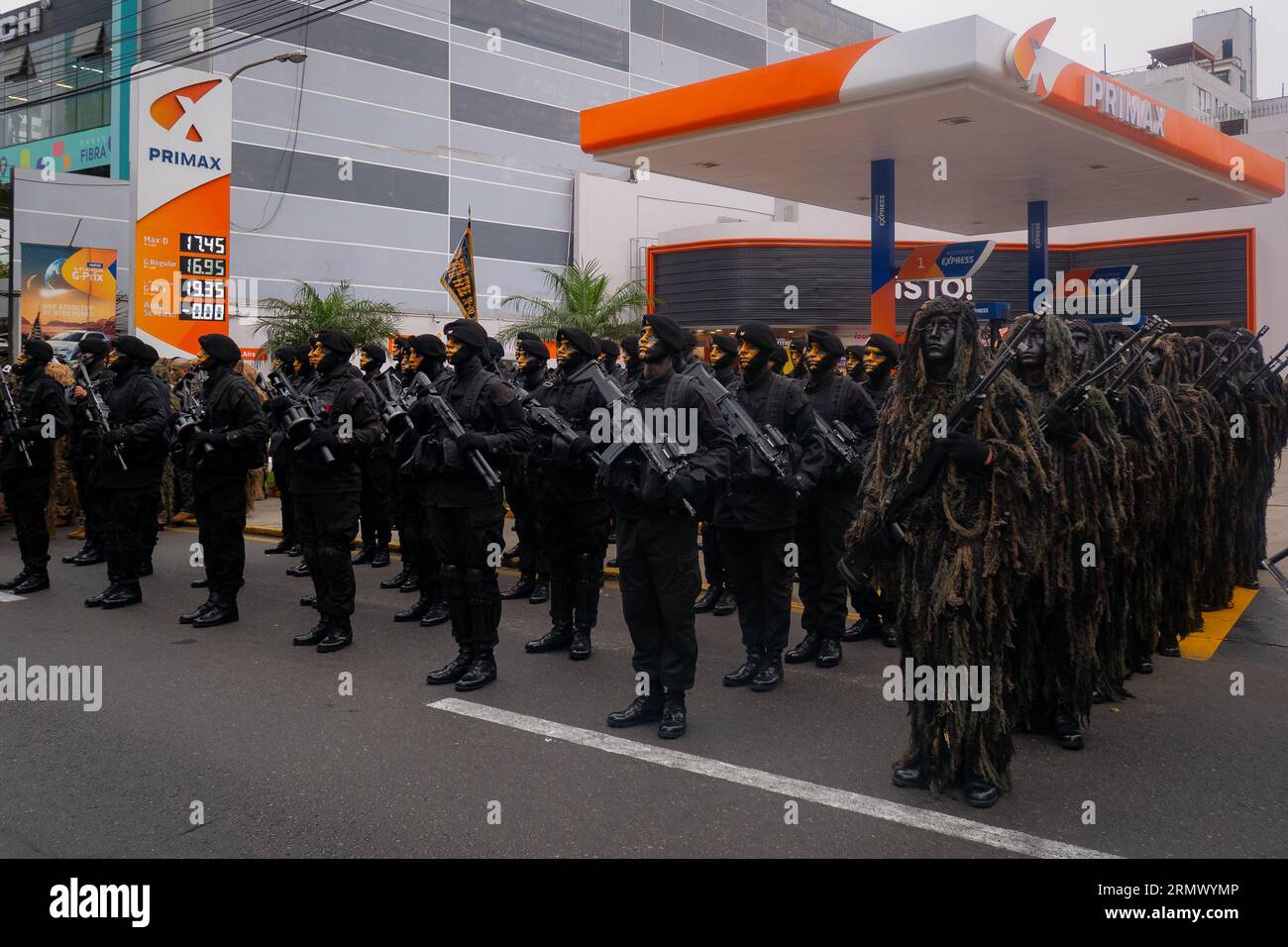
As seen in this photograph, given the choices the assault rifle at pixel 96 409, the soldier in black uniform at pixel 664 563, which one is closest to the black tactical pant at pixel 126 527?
the assault rifle at pixel 96 409

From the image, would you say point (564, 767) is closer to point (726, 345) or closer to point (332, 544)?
point (332, 544)

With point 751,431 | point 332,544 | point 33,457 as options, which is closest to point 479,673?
point 332,544

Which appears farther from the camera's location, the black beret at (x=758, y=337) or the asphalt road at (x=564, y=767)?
the black beret at (x=758, y=337)

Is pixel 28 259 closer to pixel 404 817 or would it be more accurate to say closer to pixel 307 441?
pixel 307 441

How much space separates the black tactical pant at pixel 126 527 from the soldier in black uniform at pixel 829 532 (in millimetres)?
5285

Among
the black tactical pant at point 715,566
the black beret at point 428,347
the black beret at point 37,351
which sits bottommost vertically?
the black tactical pant at point 715,566

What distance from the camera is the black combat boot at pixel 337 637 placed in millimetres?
7035

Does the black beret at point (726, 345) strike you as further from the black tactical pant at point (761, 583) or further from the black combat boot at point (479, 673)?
the black combat boot at point (479, 673)

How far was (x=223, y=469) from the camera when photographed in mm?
7773

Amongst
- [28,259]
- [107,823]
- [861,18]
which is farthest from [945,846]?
[861,18]

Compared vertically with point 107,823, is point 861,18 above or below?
above

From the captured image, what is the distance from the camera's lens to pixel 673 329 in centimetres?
556

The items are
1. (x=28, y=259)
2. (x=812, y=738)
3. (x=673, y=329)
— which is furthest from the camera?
(x=28, y=259)

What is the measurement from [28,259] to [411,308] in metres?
9.79
